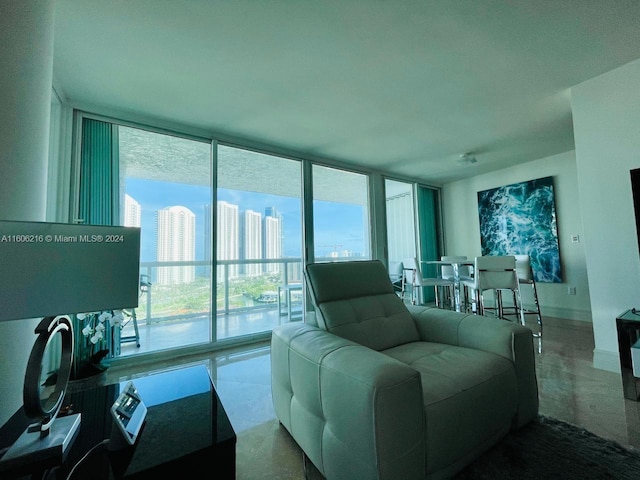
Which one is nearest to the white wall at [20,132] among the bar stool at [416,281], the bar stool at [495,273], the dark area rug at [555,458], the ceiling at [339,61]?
the ceiling at [339,61]

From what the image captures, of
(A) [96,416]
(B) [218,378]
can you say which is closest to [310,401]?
(A) [96,416]

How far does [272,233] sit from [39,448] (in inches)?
128

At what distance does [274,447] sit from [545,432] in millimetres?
1407

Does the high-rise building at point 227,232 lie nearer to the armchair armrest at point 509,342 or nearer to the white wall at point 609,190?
the armchair armrest at point 509,342

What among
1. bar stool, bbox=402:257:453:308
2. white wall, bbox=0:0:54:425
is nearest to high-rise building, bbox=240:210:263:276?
bar stool, bbox=402:257:453:308

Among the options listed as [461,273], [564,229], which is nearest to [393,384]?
[461,273]

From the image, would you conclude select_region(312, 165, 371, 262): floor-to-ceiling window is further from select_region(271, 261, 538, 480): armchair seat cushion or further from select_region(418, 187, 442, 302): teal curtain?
select_region(271, 261, 538, 480): armchair seat cushion

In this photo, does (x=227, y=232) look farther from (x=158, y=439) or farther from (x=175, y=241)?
(x=158, y=439)

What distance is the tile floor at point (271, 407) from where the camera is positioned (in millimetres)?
1378

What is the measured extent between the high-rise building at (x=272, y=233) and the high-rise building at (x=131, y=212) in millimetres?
1494

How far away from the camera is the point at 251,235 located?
3.76 metres

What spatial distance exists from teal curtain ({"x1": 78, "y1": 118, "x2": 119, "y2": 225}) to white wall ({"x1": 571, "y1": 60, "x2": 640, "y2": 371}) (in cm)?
425

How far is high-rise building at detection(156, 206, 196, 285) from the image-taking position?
304 centimetres

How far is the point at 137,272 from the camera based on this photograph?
0.87m
